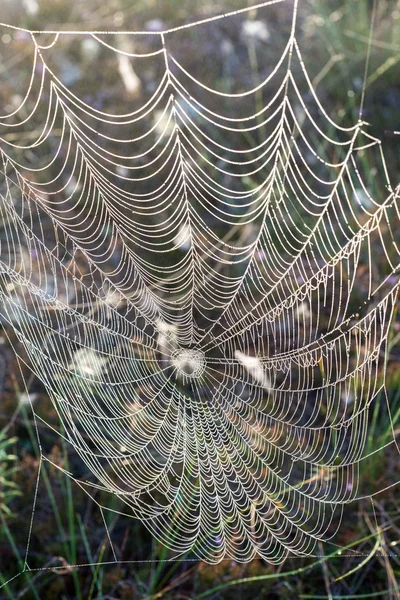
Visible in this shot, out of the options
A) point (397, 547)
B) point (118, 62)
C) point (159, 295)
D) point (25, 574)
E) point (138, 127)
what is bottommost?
point (25, 574)

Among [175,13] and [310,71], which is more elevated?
[175,13]

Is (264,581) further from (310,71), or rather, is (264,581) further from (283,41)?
(283,41)

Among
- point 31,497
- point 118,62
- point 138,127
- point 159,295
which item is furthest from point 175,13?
point 31,497

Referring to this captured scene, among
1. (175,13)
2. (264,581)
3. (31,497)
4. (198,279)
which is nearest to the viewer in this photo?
(264,581)

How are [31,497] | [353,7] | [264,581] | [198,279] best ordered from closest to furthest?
[264,581]
[31,497]
[198,279]
[353,7]

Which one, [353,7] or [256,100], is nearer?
[256,100]

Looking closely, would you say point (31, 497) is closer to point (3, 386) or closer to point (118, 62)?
point (3, 386)

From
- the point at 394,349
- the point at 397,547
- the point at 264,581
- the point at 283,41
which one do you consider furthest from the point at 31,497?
the point at 283,41

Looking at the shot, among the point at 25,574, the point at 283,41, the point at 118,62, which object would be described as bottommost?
the point at 25,574

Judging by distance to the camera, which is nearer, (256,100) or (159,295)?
(159,295)
